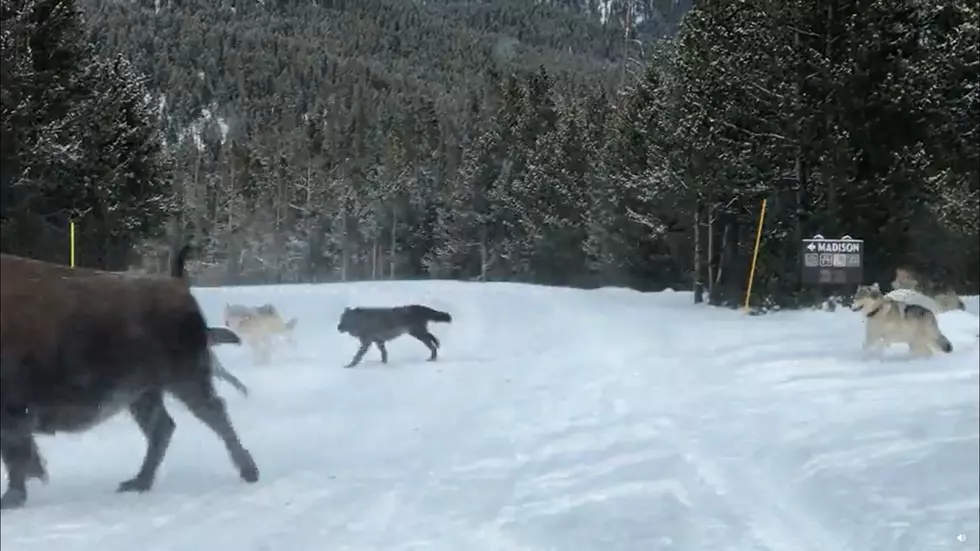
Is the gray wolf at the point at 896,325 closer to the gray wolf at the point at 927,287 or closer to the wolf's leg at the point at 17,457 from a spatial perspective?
the gray wolf at the point at 927,287

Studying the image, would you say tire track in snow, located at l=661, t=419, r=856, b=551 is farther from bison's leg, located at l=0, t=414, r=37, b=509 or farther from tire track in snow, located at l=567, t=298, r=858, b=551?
bison's leg, located at l=0, t=414, r=37, b=509

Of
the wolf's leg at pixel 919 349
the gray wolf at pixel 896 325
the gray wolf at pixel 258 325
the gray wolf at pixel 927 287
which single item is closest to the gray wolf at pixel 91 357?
the gray wolf at pixel 258 325

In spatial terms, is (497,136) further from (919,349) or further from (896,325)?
(919,349)

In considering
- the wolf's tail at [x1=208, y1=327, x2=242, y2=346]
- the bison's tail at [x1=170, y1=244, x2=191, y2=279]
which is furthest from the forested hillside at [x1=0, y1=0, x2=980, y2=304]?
the wolf's tail at [x1=208, y1=327, x2=242, y2=346]

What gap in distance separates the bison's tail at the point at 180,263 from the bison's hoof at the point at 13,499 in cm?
46

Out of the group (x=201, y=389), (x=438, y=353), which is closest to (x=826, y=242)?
(x=438, y=353)

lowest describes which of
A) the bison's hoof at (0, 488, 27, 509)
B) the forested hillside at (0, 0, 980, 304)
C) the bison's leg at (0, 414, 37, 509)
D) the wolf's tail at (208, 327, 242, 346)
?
the bison's hoof at (0, 488, 27, 509)

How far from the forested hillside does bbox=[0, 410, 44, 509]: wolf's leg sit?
11.2 inches

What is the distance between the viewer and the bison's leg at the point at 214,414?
1.86 metres

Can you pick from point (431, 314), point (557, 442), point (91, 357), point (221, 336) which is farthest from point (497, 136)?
point (91, 357)

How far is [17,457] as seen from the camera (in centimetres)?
146

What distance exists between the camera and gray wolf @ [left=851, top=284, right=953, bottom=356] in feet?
16.3

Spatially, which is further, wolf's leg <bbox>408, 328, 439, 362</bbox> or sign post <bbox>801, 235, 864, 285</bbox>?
sign post <bbox>801, 235, 864, 285</bbox>

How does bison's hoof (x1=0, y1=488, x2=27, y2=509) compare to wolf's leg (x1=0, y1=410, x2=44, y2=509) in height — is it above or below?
below
